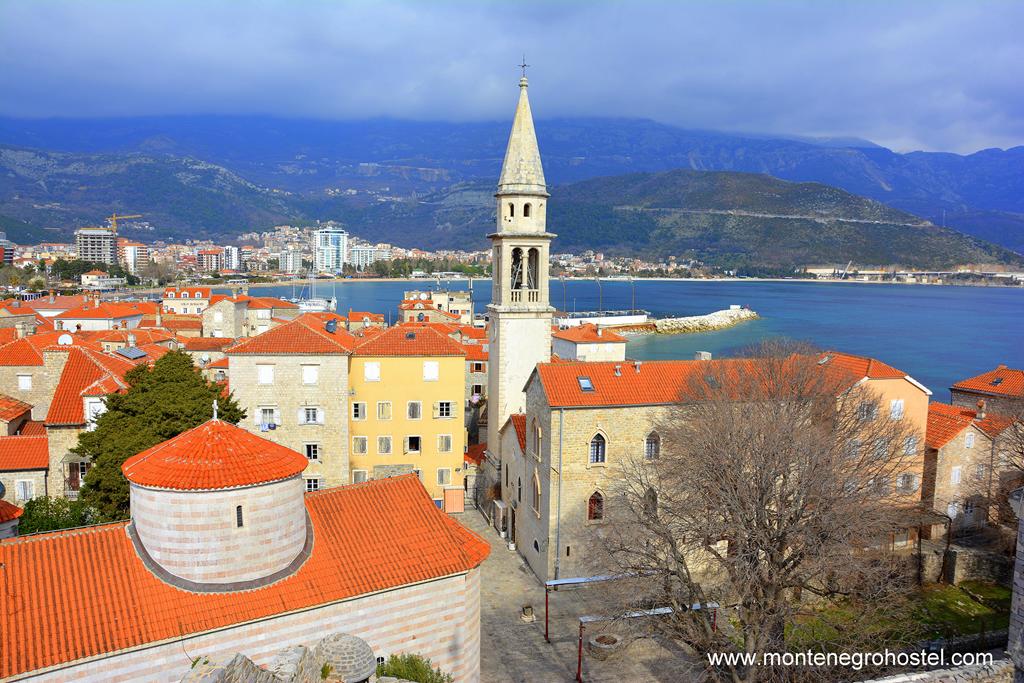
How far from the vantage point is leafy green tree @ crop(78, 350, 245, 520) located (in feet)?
72.5

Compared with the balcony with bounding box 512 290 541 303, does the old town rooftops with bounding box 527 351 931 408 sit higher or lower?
lower

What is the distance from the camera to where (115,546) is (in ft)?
42.7

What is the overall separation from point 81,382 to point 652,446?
23.0 metres

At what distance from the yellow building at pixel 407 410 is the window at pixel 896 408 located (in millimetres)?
17124

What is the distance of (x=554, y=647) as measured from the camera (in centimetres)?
1983

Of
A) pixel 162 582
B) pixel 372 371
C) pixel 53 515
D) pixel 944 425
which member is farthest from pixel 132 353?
pixel 944 425

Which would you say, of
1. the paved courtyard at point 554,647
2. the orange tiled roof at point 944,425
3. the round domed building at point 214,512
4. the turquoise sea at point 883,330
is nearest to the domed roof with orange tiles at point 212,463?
the round domed building at point 214,512

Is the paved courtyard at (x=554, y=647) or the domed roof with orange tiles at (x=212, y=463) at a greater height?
the domed roof with orange tiles at (x=212, y=463)

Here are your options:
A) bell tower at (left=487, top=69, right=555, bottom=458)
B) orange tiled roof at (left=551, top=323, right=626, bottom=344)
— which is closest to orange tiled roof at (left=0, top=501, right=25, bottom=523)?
bell tower at (left=487, top=69, right=555, bottom=458)

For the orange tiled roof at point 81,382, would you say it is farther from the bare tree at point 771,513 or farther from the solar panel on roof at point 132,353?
the bare tree at point 771,513

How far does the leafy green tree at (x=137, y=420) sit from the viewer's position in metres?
22.1

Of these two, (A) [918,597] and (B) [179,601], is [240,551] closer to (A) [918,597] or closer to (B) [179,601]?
(B) [179,601]

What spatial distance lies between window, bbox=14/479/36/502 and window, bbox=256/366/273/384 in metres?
8.55

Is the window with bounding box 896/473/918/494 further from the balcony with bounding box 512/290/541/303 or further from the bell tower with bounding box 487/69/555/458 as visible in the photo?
the balcony with bounding box 512/290/541/303
